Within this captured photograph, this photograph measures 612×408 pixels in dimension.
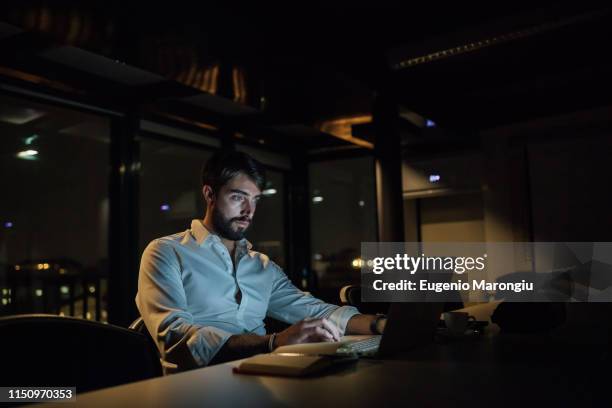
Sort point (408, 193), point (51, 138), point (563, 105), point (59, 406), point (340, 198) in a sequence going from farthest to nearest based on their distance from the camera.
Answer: point (340, 198), point (408, 193), point (563, 105), point (51, 138), point (59, 406)

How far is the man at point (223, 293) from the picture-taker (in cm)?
146

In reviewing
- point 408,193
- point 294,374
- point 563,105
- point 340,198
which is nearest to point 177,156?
point 340,198

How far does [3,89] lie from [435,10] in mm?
3103

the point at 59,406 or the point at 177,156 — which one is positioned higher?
the point at 177,156

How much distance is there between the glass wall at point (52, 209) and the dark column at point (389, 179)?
2442mm

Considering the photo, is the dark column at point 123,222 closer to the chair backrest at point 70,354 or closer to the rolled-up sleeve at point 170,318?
the rolled-up sleeve at point 170,318

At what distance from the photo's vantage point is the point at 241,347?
4.78ft

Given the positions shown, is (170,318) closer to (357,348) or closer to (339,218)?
(357,348)

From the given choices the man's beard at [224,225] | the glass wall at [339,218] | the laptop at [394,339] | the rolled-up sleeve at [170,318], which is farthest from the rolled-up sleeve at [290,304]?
the glass wall at [339,218]

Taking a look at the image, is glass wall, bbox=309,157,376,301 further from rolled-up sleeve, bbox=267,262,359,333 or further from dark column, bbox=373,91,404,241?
rolled-up sleeve, bbox=267,262,359,333

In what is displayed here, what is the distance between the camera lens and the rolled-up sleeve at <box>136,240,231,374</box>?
145 cm

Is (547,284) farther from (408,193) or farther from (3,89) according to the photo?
(408,193)

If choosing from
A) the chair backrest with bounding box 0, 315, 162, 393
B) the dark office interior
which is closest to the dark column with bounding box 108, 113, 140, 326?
the dark office interior

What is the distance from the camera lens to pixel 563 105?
17.8ft
